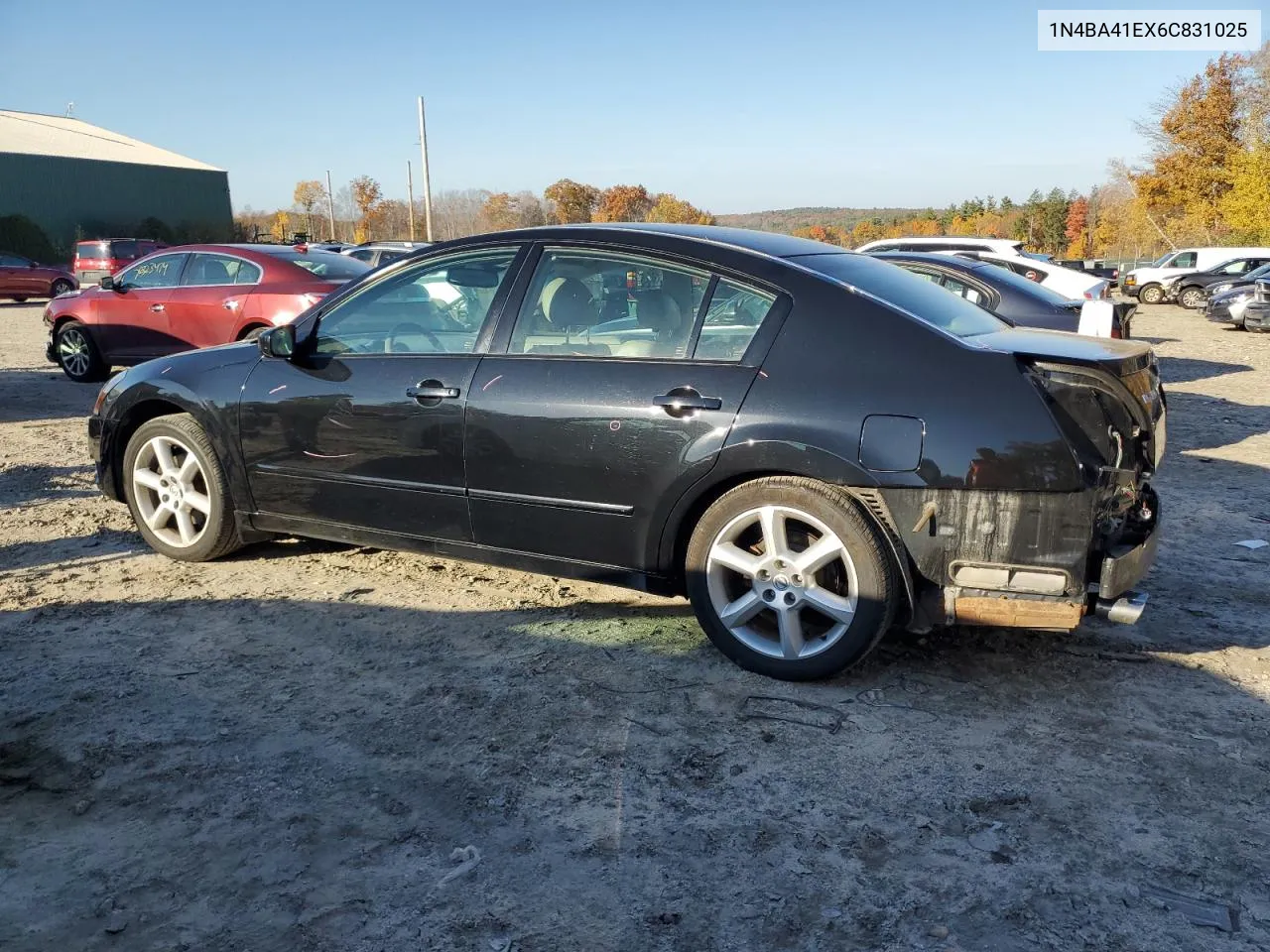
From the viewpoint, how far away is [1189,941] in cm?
241

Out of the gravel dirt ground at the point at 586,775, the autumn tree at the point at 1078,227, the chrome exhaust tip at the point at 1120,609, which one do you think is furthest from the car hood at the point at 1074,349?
the autumn tree at the point at 1078,227

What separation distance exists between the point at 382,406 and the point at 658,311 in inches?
50.9

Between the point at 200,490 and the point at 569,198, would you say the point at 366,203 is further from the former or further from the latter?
the point at 200,490

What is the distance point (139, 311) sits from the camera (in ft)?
37.2

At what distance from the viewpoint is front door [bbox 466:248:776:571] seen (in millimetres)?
3826

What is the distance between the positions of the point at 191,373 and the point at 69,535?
142 cm

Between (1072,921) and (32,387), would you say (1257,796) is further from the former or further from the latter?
(32,387)

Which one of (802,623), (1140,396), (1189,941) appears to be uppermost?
(1140,396)

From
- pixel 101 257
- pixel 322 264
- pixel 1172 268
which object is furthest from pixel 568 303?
pixel 101 257

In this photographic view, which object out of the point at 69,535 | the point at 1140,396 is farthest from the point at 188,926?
the point at 69,535

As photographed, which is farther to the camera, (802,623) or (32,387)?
(32,387)

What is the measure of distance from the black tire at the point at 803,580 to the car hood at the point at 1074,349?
2.50ft

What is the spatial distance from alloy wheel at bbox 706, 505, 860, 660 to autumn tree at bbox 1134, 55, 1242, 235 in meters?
46.3

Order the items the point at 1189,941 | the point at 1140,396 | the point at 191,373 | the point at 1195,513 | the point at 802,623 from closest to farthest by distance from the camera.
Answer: the point at 1189,941 < the point at 1140,396 < the point at 802,623 < the point at 191,373 < the point at 1195,513
